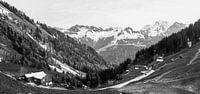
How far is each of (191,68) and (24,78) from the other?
361ft

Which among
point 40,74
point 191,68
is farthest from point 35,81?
point 191,68

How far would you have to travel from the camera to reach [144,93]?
3142 inches

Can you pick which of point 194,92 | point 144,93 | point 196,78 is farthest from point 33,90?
point 196,78

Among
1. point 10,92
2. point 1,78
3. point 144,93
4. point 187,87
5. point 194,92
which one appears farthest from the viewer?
point 187,87

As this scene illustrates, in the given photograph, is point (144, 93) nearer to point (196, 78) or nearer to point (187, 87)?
point (187, 87)

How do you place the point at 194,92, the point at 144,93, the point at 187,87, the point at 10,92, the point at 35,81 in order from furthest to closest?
the point at 35,81
the point at 187,87
the point at 194,92
the point at 144,93
the point at 10,92

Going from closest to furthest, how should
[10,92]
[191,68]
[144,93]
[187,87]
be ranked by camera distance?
[10,92] → [144,93] → [187,87] → [191,68]

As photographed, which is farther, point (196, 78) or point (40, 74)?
point (40, 74)

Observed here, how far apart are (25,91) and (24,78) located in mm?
157362

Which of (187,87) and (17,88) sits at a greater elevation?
(17,88)

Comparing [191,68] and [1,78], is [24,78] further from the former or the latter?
[1,78]

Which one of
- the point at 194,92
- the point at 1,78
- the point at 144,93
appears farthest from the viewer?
the point at 194,92

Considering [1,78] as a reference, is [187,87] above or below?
below

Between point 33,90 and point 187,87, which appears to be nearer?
point 33,90
